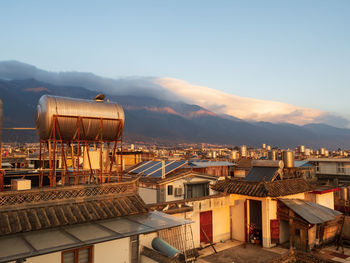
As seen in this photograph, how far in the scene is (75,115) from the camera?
1285 centimetres

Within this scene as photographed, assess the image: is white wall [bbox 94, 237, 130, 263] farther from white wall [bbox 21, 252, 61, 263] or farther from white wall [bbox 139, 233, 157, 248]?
white wall [bbox 139, 233, 157, 248]

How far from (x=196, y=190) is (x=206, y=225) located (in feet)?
20.9

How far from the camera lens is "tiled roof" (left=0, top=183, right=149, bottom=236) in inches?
358

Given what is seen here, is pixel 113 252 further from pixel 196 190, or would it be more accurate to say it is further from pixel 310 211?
pixel 196 190

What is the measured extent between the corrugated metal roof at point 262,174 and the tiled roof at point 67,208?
13.4 meters

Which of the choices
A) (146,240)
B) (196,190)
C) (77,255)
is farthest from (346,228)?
(77,255)

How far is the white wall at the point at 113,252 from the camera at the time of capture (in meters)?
11.1

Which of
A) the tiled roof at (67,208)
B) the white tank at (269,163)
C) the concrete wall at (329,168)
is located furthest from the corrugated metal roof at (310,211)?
the concrete wall at (329,168)

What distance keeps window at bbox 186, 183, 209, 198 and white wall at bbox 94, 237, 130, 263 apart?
14737 mm

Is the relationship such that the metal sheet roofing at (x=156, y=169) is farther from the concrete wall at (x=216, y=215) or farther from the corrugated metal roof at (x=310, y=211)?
the corrugated metal roof at (x=310, y=211)

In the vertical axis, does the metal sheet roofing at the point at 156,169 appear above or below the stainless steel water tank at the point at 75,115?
below

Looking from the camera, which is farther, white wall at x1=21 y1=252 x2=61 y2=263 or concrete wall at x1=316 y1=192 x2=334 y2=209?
concrete wall at x1=316 y1=192 x2=334 y2=209

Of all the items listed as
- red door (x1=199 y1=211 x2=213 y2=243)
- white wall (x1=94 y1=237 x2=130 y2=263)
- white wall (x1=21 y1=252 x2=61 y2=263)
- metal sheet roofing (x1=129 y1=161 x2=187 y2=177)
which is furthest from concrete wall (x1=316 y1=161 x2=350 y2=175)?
white wall (x1=21 y1=252 x2=61 y2=263)

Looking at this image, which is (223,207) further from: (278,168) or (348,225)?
(348,225)
